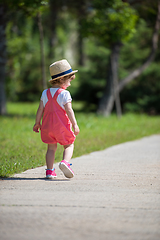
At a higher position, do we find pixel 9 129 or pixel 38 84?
pixel 9 129

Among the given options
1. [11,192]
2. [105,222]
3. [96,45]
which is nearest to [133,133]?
[11,192]

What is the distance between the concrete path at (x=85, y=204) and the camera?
2885 millimetres

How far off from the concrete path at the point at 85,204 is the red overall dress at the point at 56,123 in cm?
56

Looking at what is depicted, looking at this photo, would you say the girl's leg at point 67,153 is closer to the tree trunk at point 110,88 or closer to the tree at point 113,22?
the tree at point 113,22

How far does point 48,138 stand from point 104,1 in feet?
37.3

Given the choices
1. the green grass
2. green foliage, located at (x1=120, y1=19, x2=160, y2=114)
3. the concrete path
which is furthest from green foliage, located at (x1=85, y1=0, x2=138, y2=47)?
the concrete path

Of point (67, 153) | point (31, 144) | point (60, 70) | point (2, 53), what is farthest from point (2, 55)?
point (67, 153)

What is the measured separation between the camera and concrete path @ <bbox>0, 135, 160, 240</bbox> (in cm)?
288

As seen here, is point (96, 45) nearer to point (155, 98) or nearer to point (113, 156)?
point (155, 98)

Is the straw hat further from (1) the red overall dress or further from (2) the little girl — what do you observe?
(1) the red overall dress

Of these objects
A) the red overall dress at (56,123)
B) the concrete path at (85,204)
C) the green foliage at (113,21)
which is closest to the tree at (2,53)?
the green foliage at (113,21)

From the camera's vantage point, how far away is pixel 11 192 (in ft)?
13.5

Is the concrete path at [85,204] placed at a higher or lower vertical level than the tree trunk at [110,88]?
higher

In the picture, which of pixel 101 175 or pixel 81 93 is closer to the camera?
pixel 101 175
